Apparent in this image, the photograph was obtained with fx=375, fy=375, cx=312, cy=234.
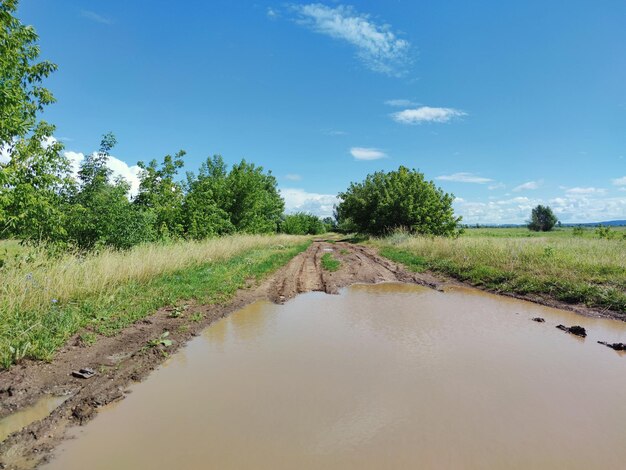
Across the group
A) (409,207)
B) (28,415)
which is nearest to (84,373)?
(28,415)

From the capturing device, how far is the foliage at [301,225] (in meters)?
64.4

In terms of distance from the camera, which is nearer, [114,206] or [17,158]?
[17,158]

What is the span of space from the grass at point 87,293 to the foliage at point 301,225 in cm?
5114

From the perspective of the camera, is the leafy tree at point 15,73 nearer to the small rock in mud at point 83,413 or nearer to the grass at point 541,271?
the small rock in mud at point 83,413

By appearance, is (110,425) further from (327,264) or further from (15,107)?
(327,264)

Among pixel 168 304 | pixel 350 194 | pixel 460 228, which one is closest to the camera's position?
pixel 168 304

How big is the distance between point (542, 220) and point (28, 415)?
12281cm

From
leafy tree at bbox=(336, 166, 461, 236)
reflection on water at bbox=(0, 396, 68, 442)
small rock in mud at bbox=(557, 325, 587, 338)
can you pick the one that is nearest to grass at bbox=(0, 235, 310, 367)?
reflection on water at bbox=(0, 396, 68, 442)

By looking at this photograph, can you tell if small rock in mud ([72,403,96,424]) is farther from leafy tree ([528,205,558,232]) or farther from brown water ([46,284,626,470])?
leafy tree ([528,205,558,232])

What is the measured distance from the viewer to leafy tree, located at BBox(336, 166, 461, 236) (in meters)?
31.8

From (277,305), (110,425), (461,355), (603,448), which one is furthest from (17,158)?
(603,448)

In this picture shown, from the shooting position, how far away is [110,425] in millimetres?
3793

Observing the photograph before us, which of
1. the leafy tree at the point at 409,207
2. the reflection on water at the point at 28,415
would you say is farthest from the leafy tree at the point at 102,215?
the leafy tree at the point at 409,207

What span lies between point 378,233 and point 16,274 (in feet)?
106
